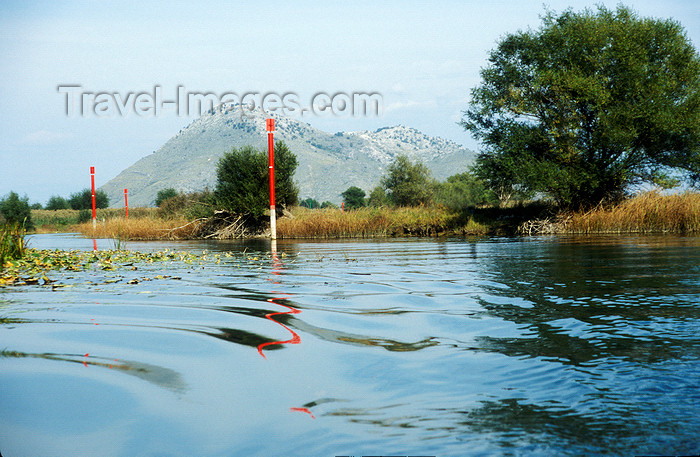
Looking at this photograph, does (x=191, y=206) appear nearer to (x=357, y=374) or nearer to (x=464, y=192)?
(x=357, y=374)

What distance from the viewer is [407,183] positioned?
54062 millimetres

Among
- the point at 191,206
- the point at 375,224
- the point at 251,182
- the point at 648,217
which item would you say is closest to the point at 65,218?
the point at 191,206

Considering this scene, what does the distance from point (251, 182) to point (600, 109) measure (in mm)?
19615

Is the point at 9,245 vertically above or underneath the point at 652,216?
underneath

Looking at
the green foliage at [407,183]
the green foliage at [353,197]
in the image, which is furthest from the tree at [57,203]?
the green foliage at [407,183]

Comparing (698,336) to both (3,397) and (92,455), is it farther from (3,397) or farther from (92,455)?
(3,397)

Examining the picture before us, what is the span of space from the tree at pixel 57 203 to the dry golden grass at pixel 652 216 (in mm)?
81098

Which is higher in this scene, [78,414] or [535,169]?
[535,169]

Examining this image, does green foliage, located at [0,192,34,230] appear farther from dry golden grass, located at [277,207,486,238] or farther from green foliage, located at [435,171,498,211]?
green foliage, located at [435,171,498,211]

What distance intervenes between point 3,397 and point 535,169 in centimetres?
2649

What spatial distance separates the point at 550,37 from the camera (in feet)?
91.8

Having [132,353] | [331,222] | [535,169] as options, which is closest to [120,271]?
[132,353]

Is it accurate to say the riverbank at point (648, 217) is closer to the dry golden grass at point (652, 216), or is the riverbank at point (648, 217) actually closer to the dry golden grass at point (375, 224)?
the dry golden grass at point (652, 216)

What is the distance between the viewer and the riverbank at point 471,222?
22891 millimetres
